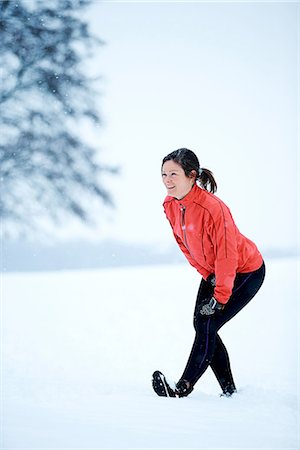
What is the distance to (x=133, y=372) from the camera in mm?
3184

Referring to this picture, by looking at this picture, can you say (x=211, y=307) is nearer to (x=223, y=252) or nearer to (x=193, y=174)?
(x=223, y=252)

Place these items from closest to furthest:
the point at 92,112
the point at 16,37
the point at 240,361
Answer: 1. the point at 240,361
2. the point at 16,37
3. the point at 92,112

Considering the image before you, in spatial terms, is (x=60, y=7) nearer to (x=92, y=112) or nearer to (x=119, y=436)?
(x=92, y=112)

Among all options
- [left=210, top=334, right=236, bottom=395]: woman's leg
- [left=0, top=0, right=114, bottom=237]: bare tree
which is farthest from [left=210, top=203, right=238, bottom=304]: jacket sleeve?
[left=0, top=0, right=114, bottom=237]: bare tree

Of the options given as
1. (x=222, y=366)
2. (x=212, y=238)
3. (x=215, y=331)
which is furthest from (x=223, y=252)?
(x=222, y=366)

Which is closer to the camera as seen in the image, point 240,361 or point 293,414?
point 293,414

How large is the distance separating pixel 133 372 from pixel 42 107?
6.95 m

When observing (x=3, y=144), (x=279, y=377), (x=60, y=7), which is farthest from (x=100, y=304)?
(x=60, y=7)

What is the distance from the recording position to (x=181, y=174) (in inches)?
97.5

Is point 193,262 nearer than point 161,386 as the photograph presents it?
No

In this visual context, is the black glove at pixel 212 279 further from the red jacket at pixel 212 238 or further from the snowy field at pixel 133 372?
the snowy field at pixel 133 372

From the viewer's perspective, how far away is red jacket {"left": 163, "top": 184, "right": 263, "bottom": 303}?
235cm

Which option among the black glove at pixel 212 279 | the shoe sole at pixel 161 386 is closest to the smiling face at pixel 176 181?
the black glove at pixel 212 279

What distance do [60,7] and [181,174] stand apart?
7252mm
